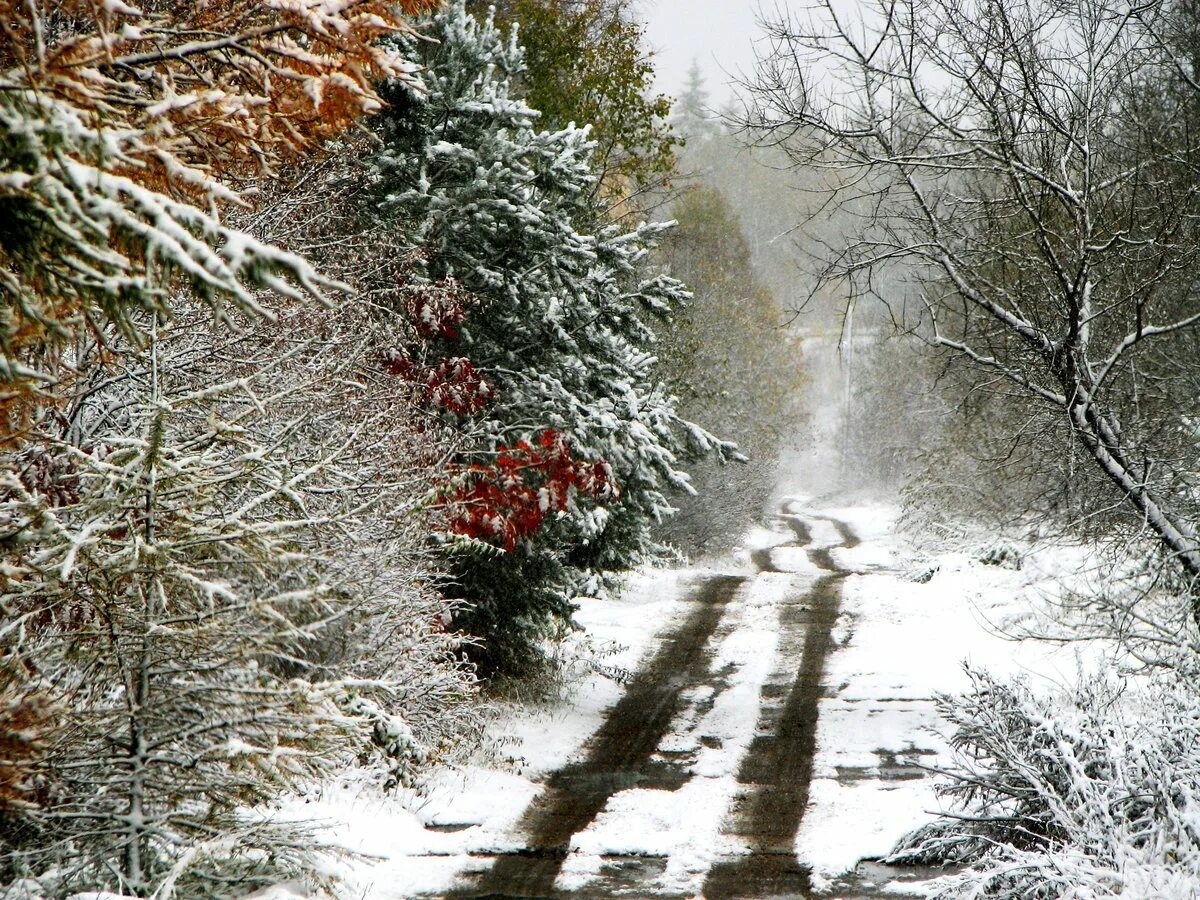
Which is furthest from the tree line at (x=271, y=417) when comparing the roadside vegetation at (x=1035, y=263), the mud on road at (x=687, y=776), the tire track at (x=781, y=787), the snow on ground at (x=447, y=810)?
the roadside vegetation at (x=1035, y=263)

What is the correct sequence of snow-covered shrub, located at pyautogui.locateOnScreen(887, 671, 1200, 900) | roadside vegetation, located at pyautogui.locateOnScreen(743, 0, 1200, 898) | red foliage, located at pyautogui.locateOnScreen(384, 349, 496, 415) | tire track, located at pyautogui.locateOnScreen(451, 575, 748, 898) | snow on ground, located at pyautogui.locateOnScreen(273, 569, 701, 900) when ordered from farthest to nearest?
red foliage, located at pyautogui.locateOnScreen(384, 349, 496, 415)
tire track, located at pyautogui.locateOnScreen(451, 575, 748, 898)
snow on ground, located at pyautogui.locateOnScreen(273, 569, 701, 900)
roadside vegetation, located at pyautogui.locateOnScreen(743, 0, 1200, 898)
snow-covered shrub, located at pyautogui.locateOnScreen(887, 671, 1200, 900)

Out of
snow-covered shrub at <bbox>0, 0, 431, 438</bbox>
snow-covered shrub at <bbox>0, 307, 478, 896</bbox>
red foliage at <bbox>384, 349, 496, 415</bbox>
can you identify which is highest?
snow-covered shrub at <bbox>0, 0, 431, 438</bbox>

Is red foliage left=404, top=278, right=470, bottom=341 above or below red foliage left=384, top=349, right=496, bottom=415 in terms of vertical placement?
above

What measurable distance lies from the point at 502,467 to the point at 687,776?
394 cm

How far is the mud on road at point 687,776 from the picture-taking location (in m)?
7.34

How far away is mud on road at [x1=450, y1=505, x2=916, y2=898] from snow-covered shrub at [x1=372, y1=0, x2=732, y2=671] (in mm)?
1937

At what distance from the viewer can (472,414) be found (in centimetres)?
1146

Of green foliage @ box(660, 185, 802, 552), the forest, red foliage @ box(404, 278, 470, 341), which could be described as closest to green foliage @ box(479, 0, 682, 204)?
the forest

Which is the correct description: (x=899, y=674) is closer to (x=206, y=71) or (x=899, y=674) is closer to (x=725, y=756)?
(x=725, y=756)

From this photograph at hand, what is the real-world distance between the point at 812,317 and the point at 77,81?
8143 centimetres

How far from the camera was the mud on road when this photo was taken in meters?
7.34

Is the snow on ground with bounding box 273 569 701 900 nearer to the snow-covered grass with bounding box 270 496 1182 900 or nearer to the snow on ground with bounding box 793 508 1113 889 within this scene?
the snow-covered grass with bounding box 270 496 1182 900

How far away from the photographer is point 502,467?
1098 centimetres

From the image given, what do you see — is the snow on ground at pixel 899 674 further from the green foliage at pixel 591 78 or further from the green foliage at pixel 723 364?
the green foliage at pixel 591 78
